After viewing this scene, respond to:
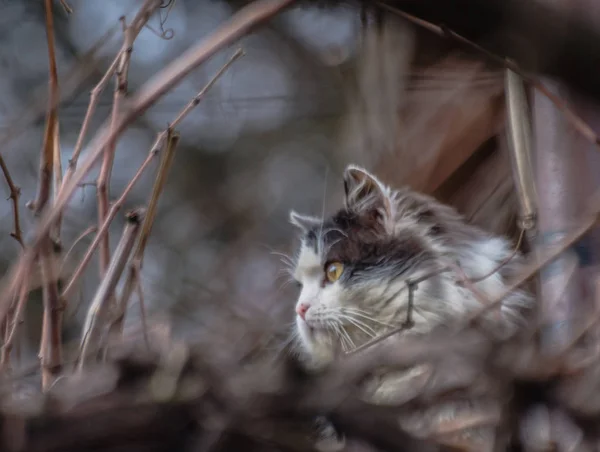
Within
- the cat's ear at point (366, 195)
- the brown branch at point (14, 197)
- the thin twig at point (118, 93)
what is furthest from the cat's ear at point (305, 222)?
the brown branch at point (14, 197)

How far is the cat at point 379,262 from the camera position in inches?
55.1

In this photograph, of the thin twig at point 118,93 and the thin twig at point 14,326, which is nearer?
the thin twig at point 14,326

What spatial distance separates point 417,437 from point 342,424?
0.16 ft

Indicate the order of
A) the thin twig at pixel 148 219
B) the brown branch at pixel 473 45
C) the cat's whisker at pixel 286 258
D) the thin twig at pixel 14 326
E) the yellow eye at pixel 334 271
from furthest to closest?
the cat's whisker at pixel 286 258 < the yellow eye at pixel 334 271 < the thin twig at pixel 148 219 < the thin twig at pixel 14 326 < the brown branch at pixel 473 45

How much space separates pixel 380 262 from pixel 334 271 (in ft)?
0.32

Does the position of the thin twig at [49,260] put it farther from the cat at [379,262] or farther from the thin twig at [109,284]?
the cat at [379,262]

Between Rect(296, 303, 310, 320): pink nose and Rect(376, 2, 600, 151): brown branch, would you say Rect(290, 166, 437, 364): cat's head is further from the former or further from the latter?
Rect(376, 2, 600, 151): brown branch

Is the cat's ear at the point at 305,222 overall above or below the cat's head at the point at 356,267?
above

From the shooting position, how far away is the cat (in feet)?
4.59

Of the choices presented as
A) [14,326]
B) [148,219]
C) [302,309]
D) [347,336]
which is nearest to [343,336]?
[347,336]

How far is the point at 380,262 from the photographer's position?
1529 millimetres

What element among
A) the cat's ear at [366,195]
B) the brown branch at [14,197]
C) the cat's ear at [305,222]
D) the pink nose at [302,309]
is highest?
the brown branch at [14,197]

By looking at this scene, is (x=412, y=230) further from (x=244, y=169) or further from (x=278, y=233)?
(x=244, y=169)

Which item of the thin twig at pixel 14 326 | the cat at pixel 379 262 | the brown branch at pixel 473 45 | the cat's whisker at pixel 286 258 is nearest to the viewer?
the brown branch at pixel 473 45
